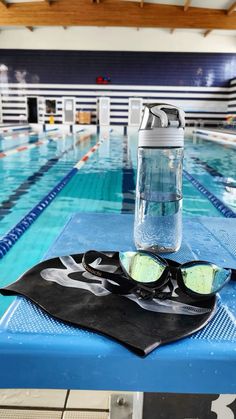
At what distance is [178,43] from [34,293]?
15518 mm

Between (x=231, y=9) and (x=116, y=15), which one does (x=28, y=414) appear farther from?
(x=231, y=9)

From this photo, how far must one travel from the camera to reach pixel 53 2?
10.6m

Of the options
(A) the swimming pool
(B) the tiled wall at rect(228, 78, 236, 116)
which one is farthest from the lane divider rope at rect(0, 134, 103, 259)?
(B) the tiled wall at rect(228, 78, 236, 116)

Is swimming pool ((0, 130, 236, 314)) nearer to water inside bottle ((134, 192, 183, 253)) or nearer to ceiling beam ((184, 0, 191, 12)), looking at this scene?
water inside bottle ((134, 192, 183, 253))

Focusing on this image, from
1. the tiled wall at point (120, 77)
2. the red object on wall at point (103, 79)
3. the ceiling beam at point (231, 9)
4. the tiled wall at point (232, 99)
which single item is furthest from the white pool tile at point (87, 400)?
the tiled wall at point (232, 99)

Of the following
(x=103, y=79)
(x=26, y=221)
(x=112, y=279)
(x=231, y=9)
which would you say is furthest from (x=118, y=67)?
(x=112, y=279)

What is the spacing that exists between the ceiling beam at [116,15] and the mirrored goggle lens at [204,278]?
442 inches

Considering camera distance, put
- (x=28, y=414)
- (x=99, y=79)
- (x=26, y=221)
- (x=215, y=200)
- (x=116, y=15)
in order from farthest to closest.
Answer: (x=99, y=79) → (x=116, y=15) → (x=215, y=200) → (x=26, y=221) → (x=28, y=414)

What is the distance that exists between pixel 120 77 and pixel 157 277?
604 inches

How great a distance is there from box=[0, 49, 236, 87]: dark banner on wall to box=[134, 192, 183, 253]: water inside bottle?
15.0 meters

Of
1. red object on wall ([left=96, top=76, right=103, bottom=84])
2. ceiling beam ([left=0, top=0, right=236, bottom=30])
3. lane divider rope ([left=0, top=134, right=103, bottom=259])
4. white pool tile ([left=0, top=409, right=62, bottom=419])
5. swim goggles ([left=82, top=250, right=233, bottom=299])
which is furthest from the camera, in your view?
red object on wall ([left=96, top=76, right=103, bottom=84])

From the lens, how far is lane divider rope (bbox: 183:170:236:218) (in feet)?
9.44

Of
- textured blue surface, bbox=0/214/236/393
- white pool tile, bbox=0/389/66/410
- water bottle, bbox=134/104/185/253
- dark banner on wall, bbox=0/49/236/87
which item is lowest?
white pool tile, bbox=0/389/66/410

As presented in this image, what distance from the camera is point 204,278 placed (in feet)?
2.12
